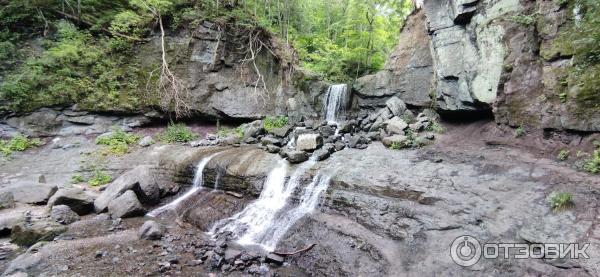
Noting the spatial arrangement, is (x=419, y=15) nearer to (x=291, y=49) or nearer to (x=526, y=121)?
(x=291, y=49)

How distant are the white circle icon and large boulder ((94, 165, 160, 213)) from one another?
7.87 meters

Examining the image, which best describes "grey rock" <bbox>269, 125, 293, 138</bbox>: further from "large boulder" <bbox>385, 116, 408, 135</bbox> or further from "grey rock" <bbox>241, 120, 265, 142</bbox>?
"large boulder" <bbox>385, 116, 408, 135</bbox>

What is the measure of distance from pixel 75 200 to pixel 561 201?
10.7 metres

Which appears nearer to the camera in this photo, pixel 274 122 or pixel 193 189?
pixel 193 189

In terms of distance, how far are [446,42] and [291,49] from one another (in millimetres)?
7911

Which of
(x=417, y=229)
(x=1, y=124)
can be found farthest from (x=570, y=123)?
(x=1, y=124)

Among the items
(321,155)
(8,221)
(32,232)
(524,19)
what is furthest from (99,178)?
(524,19)

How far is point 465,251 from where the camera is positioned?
195 inches

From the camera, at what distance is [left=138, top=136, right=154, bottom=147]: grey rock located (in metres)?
12.1

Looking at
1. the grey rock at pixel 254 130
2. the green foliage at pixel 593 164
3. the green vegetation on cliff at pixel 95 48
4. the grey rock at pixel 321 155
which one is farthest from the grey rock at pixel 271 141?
the green foliage at pixel 593 164

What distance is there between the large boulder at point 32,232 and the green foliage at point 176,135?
6500 mm

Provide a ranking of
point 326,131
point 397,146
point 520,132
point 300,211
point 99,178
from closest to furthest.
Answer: point 300,211 → point 520,132 → point 397,146 → point 99,178 → point 326,131

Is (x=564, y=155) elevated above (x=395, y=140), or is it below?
above

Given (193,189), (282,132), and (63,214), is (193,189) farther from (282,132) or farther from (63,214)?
(282,132)
